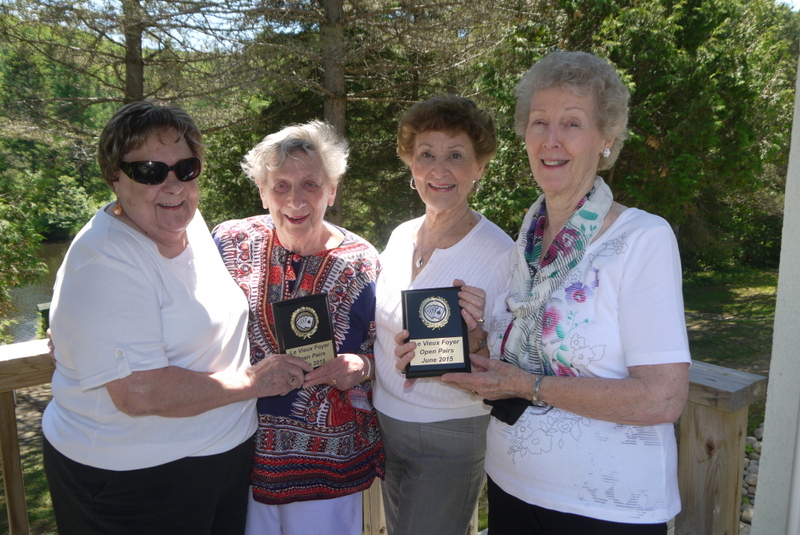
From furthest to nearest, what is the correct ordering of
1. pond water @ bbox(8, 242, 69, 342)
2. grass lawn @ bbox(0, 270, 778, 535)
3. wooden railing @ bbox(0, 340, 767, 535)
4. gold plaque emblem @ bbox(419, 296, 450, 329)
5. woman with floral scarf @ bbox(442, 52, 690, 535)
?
pond water @ bbox(8, 242, 69, 342) < grass lawn @ bbox(0, 270, 778, 535) < gold plaque emblem @ bbox(419, 296, 450, 329) < wooden railing @ bbox(0, 340, 767, 535) < woman with floral scarf @ bbox(442, 52, 690, 535)

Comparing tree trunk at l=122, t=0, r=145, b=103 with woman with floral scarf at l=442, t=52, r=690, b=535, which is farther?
tree trunk at l=122, t=0, r=145, b=103

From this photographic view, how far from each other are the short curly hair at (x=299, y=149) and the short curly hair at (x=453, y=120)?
35cm

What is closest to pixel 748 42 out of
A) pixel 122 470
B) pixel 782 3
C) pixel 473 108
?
pixel 782 3

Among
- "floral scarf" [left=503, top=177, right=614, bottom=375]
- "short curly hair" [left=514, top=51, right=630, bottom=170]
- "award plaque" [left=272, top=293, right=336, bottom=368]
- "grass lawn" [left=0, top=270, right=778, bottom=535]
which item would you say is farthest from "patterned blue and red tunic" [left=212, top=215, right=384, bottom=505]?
"grass lawn" [left=0, top=270, right=778, bottom=535]

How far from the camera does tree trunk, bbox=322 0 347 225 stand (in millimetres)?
9094

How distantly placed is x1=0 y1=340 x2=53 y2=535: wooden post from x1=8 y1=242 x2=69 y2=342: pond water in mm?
7344

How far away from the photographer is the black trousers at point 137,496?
1.81 meters

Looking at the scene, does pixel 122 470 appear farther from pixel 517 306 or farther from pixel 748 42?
pixel 748 42

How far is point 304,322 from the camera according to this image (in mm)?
2156

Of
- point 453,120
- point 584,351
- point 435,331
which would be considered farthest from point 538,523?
point 453,120

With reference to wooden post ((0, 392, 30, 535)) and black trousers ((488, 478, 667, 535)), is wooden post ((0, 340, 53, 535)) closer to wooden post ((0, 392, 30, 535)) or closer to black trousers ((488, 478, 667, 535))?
wooden post ((0, 392, 30, 535))

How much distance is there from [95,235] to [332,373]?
3.17 ft

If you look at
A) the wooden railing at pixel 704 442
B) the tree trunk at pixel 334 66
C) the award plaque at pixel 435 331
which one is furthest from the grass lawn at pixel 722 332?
the tree trunk at pixel 334 66

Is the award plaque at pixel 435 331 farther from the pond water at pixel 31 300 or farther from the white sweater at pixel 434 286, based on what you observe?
the pond water at pixel 31 300
